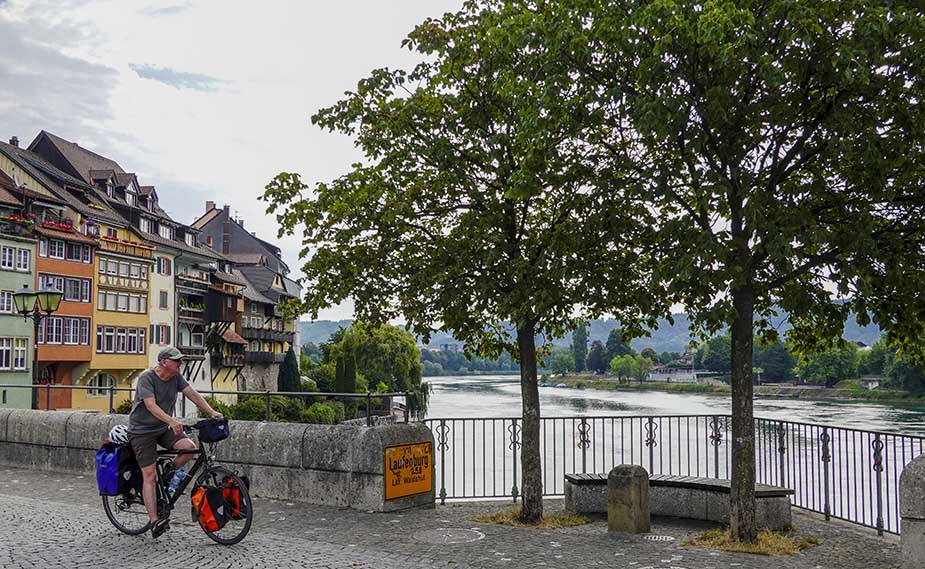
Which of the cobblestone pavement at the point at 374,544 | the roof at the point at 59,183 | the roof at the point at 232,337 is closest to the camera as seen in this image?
the cobblestone pavement at the point at 374,544

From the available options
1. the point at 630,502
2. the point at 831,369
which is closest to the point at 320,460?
the point at 630,502

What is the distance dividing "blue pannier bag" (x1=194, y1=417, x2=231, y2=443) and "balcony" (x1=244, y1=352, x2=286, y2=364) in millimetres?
70282

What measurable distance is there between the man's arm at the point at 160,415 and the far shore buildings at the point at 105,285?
34251 millimetres

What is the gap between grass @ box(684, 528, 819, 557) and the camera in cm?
923

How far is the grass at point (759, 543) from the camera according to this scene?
9.23 m

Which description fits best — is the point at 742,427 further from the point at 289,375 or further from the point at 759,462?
the point at 289,375

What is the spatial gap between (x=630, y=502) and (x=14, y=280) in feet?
156

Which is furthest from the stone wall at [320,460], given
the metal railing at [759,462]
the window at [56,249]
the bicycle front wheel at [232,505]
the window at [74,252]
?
the window at [74,252]

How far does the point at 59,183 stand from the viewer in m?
56.9

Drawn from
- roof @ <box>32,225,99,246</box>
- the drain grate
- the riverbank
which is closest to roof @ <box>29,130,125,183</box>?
roof @ <box>32,225,99,246</box>

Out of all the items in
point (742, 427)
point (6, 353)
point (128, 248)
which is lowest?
point (742, 427)

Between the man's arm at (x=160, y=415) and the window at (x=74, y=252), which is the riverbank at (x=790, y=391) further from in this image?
the man's arm at (x=160, y=415)

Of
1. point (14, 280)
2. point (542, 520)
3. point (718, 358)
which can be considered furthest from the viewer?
point (718, 358)

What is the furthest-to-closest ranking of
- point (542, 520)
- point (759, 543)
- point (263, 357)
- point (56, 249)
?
point (263, 357) < point (56, 249) < point (542, 520) < point (759, 543)
